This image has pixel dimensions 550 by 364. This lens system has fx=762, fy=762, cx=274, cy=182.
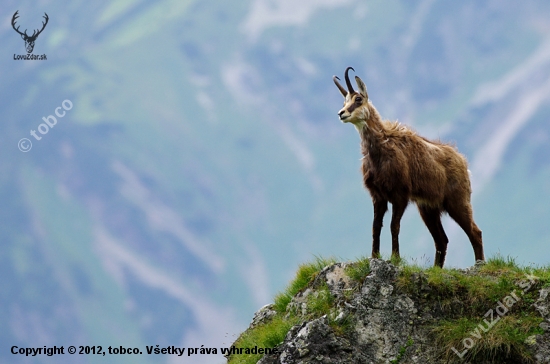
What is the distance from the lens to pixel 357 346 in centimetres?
1162

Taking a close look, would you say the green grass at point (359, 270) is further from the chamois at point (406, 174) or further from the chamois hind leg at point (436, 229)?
the chamois hind leg at point (436, 229)

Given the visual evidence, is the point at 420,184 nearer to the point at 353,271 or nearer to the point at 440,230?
the point at 440,230

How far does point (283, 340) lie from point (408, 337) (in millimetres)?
1944

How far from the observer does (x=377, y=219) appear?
14.2 meters

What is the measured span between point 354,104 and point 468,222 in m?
3.58

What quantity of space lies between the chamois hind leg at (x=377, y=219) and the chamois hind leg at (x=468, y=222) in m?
1.99

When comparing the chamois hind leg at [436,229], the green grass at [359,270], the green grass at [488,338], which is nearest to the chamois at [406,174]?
the chamois hind leg at [436,229]

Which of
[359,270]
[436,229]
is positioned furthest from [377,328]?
[436,229]

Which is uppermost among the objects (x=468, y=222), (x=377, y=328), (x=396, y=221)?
(x=468, y=222)

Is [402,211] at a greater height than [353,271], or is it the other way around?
[402,211]

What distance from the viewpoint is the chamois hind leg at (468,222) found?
51.1 feet

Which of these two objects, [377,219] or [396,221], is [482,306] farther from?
[377,219]

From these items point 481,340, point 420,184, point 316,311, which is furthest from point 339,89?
point 481,340

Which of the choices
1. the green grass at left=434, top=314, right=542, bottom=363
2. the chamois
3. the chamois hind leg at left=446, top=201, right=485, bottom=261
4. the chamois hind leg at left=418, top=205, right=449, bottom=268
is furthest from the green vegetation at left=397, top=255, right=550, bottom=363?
the chamois hind leg at left=446, top=201, right=485, bottom=261
